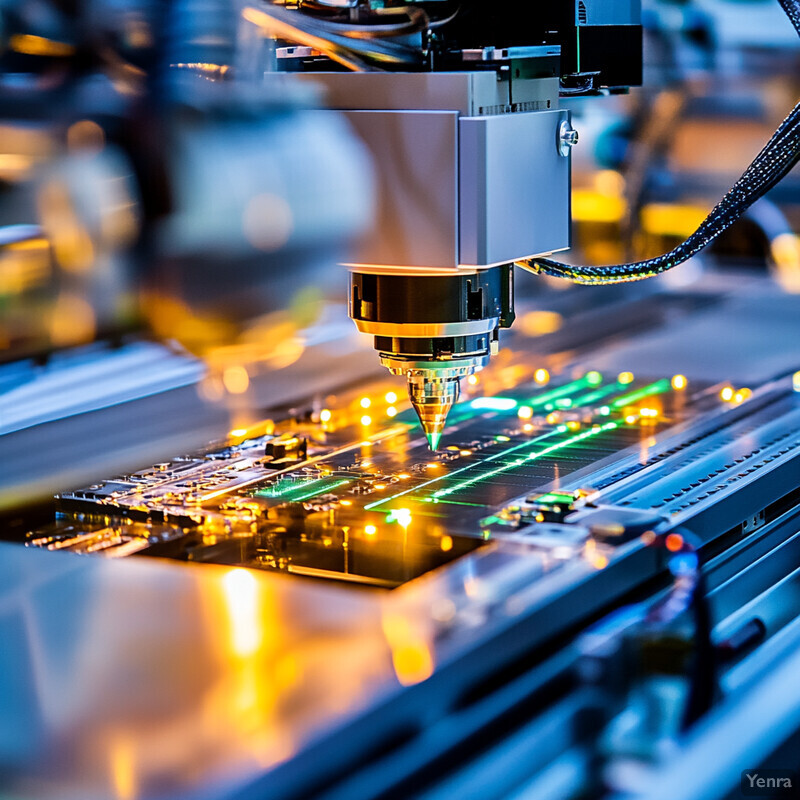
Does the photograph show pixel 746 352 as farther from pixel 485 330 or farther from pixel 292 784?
pixel 292 784

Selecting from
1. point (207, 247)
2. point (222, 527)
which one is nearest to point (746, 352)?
point (222, 527)

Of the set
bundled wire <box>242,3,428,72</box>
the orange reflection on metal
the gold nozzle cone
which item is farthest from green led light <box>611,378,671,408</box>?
the orange reflection on metal

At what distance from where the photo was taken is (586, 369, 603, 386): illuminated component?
1.78 meters

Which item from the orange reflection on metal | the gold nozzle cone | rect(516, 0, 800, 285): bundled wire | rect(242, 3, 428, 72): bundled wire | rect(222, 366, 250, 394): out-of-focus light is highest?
rect(242, 3, 428, 72): bundled wire

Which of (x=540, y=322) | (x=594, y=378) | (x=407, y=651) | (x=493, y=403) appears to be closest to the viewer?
(x=407, y=651)

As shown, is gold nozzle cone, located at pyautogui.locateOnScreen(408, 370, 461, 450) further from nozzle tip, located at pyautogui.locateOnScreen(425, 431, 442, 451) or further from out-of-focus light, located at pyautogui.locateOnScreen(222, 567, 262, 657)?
out-of-focus light, located at pyautogui.locateOnScreen(222, 567, 262, 657)

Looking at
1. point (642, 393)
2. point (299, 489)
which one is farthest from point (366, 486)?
point (642, 393)

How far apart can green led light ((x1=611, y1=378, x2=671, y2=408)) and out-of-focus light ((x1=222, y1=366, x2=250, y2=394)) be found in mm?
542

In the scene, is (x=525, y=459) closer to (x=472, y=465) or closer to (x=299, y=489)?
(x=472, y=465)

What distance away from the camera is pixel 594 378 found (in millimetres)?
1812

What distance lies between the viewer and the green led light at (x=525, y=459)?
1280 mm

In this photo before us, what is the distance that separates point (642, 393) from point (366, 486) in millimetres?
564

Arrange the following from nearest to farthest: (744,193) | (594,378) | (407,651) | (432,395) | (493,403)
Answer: (407,651), (432,395), (744,193), (493,403), (594,378)

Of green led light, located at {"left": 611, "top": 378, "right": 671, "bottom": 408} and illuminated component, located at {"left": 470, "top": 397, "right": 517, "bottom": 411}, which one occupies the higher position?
illuminated component, located at {"left": 470, "top": 397, "right": 517, "bottom": 411}
